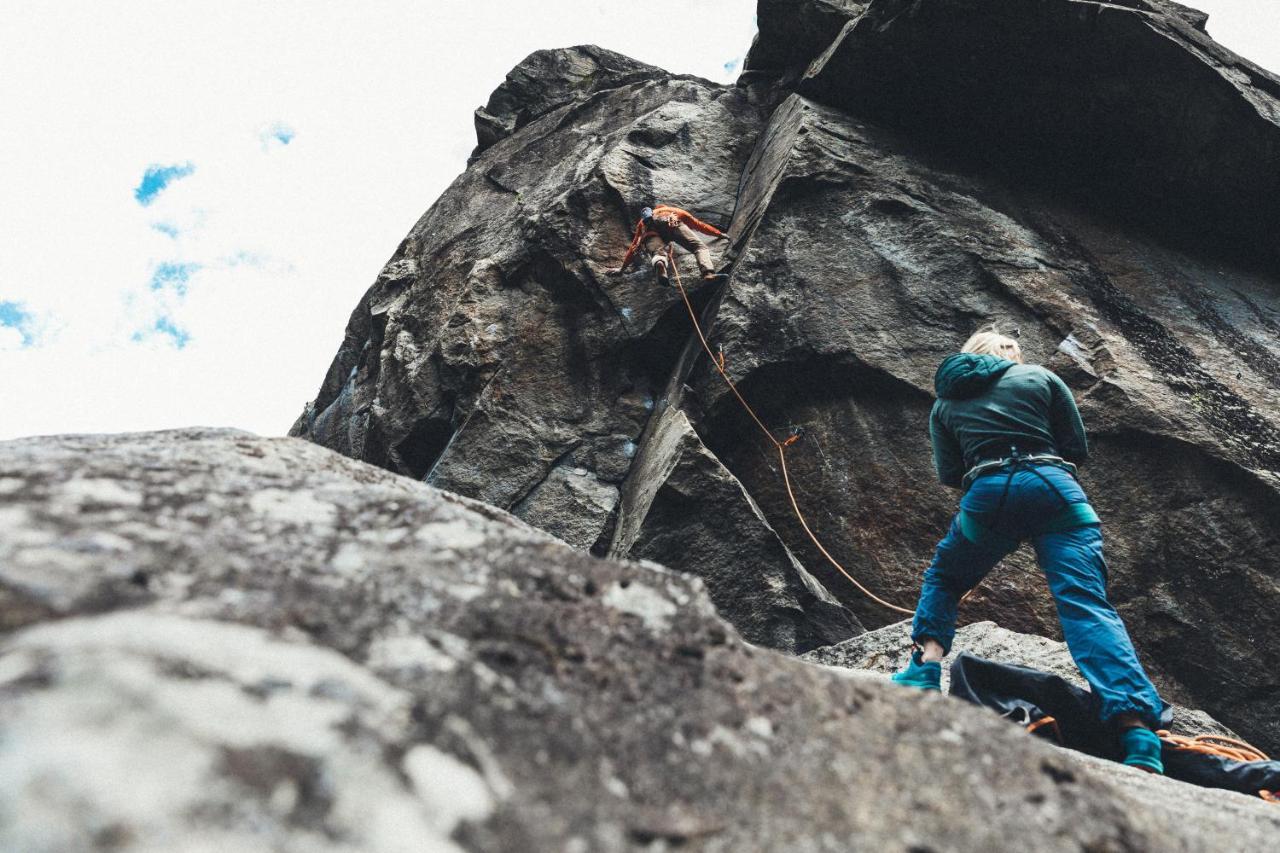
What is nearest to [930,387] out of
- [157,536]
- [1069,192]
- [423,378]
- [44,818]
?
[1069,192]

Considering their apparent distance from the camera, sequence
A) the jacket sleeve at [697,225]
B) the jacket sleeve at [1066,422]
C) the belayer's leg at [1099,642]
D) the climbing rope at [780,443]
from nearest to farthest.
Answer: the belayer's leg at [1099,642]
the jacket sleeve at [1066,422]
the climbing rope at [780,443]
the jacket sleeve at [697,225]

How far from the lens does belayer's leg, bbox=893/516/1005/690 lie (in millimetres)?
5207

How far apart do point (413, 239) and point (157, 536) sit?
1429 centimetres

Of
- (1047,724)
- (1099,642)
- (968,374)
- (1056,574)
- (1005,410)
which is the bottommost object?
(1047,724)

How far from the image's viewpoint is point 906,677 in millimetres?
5105

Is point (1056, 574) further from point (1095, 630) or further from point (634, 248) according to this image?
point (634, 248)

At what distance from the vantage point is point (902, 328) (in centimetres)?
917

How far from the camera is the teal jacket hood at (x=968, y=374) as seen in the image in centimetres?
539

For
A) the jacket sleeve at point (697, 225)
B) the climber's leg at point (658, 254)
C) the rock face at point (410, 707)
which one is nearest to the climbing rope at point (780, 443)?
the climber's leg at point (658, 254)

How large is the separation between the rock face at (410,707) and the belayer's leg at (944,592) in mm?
3099

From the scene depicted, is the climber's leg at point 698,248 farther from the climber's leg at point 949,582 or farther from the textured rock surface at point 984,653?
the climber's leg at point 949,582

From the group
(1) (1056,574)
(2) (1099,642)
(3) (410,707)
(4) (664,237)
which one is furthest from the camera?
(4) (664,237)

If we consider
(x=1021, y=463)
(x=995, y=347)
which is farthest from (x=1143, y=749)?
(x=995, y=347)

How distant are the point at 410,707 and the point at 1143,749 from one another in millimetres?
4027
